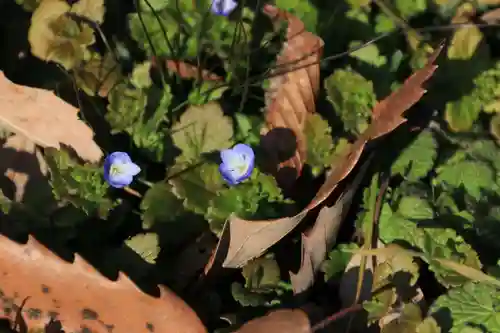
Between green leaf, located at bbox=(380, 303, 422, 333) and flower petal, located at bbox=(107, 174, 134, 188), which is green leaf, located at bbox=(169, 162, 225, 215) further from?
green leaf, located at bbox=(380, 303, 422, 333)

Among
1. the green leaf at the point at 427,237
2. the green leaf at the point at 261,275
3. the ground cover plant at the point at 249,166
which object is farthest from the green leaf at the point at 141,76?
the green leaf at the point at 427,237

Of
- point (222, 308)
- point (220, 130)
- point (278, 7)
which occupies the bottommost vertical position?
point (222, 308)

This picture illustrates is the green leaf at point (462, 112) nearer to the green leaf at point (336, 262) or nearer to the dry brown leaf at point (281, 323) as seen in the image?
the green leaf at point (336, 262)

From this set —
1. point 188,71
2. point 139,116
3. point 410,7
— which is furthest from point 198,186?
point 410,7

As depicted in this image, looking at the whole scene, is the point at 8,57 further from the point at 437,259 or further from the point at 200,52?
the point at 437,259

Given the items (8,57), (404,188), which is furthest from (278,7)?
(8,57)

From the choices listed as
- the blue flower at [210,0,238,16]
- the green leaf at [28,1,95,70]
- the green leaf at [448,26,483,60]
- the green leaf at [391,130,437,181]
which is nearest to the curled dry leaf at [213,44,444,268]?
the green leaf at [391,130,437,181]
